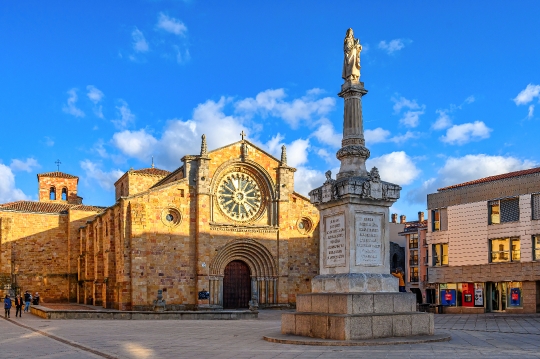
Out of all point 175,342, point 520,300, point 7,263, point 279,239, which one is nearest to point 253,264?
point 279,239

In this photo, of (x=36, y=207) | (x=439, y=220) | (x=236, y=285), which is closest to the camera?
(x=439, y=220)

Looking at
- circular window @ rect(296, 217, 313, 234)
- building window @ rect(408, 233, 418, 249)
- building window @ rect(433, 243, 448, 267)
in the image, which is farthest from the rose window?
building window @ rect(408, 233, 418, 249)

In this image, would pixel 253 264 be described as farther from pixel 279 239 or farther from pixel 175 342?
pixel 175 342

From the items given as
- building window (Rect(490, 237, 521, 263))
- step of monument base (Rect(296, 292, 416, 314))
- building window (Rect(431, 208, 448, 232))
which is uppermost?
building window (Rect(431, 208, 448, 232))

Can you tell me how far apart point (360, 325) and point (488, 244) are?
2308 cm

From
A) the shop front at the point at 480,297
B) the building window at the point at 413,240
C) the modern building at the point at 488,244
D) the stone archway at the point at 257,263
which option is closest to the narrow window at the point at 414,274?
the building window at the point at 413,240

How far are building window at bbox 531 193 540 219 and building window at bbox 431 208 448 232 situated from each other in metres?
6.36

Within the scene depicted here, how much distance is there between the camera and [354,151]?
646 inches

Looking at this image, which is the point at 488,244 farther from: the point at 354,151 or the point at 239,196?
the point at 354,151

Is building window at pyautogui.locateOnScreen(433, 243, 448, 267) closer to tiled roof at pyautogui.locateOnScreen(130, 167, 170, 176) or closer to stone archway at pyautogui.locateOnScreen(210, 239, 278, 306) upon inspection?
stone archway at pyautogui.locateOnScreen(210, 239, 278, 306)

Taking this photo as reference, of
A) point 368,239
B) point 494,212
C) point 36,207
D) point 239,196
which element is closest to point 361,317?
point 368,239

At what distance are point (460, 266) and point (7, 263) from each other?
114 ft

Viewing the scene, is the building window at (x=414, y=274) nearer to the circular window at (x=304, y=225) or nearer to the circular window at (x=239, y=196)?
the circular window at (x=304, y=225)

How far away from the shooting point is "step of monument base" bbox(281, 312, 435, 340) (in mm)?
14344
